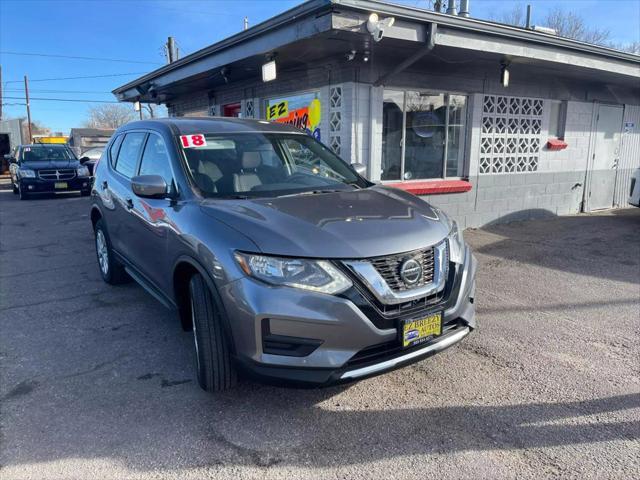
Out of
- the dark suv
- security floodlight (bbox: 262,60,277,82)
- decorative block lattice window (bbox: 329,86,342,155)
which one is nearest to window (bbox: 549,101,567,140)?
decorative block lattice window (bbox: 329,86,342,155)

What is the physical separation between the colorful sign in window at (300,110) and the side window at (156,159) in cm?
358

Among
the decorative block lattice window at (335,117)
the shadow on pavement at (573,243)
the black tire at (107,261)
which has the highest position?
the decorative block lattice window at (335,117)

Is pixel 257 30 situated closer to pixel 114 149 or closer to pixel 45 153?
pixel 114 149

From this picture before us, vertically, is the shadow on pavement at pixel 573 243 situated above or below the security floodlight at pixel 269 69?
below

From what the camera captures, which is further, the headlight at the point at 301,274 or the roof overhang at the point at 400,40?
the roof overhang at the point at 400,40

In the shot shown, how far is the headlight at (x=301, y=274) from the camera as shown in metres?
2.57

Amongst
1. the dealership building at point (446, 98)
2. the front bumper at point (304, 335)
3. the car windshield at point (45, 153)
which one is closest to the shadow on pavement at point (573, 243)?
the dealership building at point (446, 98)

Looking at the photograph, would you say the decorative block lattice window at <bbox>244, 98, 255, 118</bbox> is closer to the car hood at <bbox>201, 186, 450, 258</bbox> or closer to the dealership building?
the dealership building

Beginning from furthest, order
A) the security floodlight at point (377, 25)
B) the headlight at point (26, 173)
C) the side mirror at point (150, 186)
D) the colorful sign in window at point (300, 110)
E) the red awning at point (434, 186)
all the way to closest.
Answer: the headlight at point (26, 173), the colorful sign in window at point (300, 110), the red awning at point (434, 186), the security floodlight at point (377, 25), the side mirror at point (150, 186)

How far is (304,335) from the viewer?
8.38 ft

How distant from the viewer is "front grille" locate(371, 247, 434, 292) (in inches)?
106

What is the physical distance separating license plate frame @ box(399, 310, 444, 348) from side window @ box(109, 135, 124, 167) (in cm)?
377

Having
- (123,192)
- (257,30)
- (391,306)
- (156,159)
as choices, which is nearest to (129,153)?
(123,192)

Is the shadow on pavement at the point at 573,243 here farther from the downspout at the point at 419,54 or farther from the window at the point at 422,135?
the downspout at the point at 419,54
